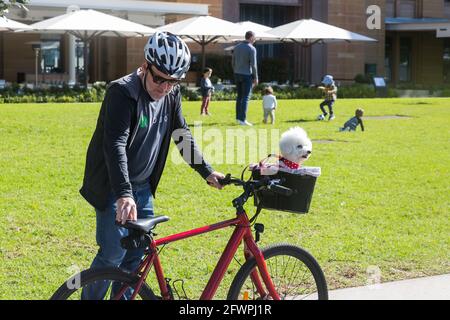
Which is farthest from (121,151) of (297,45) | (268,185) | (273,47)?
(273,47)

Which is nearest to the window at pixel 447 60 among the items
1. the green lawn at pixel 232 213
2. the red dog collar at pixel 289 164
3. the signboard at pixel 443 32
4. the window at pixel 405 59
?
the window at pixel 405 59

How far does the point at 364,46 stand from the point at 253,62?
2808 cm

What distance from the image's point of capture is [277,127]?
16.8 metres

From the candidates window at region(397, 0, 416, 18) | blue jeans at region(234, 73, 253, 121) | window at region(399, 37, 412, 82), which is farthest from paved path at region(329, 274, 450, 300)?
window at region(399, 37, 412, 82)

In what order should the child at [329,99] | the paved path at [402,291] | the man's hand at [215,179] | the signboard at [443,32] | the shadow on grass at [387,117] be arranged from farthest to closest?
the signboard at [443,32], the shadow on grass at [387,117], the child at [329,99], the paved path at [402,291], the man's hand at [215,179]

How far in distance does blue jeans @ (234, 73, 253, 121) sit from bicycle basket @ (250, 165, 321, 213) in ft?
41.1

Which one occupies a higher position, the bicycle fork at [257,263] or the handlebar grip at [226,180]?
the handlebar grip at [226,180]

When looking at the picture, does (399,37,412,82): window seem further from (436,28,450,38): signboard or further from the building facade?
(436,28,450,38): signboard

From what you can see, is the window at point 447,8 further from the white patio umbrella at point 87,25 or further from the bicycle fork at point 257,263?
the bicycle fork at point 257,263

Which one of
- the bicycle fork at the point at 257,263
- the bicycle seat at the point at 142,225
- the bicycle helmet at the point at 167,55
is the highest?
the bicycle helmet at the point at 167,55

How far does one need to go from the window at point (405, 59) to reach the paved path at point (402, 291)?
4373 cm

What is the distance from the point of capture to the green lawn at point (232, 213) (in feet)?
22.0

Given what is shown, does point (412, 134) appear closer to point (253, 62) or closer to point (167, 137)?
point (253, 62)

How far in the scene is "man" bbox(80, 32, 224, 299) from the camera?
14.0 feet
